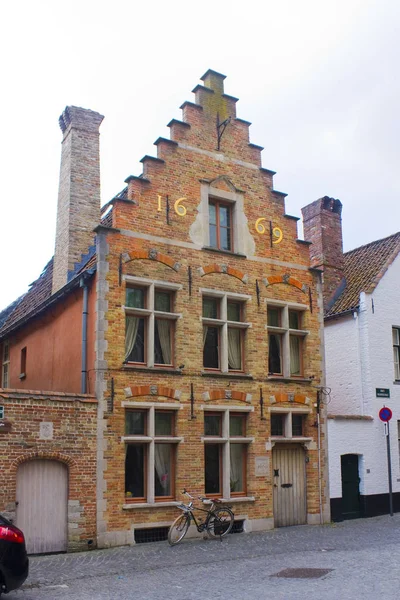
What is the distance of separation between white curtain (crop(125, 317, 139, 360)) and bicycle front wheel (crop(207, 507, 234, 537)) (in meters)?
4.08

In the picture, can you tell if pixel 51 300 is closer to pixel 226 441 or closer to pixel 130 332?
pixel 130 332

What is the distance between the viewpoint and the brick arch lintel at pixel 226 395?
1609 centimetres

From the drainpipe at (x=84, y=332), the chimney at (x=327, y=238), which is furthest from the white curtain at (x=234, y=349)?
the chimney at (x=327, y=238)

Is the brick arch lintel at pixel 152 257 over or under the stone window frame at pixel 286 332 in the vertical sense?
over

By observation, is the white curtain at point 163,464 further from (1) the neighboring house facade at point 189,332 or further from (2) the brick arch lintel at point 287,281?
(2) the brick arch lintel at point 287,281

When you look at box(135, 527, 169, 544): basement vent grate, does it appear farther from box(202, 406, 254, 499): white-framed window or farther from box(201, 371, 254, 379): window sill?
box(201, 371, 254, 379): window sill

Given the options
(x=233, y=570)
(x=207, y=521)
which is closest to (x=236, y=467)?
(x=207, y=521)

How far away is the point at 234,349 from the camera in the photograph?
1720cm

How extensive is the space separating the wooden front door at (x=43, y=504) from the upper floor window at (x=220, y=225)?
6892 mm

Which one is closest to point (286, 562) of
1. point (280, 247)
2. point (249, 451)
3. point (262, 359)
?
point (249, 451)

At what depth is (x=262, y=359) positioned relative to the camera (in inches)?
682

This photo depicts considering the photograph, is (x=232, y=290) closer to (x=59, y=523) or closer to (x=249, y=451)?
(x=249, y=451)

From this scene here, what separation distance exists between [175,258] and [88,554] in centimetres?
689

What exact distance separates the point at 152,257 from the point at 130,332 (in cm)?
184
